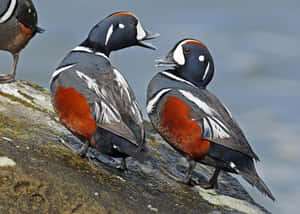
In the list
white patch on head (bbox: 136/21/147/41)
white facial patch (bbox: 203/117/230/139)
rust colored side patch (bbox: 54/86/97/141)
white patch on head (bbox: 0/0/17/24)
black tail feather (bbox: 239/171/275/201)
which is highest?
white patch on head (bbox: 136/21/147/41)

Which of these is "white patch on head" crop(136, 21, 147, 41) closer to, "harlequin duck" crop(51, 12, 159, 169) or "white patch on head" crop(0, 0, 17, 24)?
"harlequin duck" crop(51, 12, 159, 169)

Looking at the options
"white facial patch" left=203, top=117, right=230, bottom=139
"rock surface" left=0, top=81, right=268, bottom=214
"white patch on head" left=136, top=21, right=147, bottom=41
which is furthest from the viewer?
"white patch on head" left=136, top=21, right=147, bottom=41

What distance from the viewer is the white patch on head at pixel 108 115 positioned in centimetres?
447

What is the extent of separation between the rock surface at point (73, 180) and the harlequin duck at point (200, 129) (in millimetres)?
372

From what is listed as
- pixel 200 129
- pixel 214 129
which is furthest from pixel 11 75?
pixel 214 129

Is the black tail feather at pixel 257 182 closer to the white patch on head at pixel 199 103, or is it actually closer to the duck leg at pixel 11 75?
the white patch on head at pixel 199 103

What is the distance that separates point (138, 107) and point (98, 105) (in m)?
0.58

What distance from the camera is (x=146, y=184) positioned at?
484 centimetres

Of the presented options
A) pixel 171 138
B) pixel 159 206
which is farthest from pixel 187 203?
pixel 171 138

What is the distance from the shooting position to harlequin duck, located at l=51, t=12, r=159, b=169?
4.51 m

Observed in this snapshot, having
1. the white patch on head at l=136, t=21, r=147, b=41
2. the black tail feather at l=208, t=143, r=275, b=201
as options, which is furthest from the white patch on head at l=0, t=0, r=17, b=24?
the black tail feather at l=208, t=143, r=275, b=201

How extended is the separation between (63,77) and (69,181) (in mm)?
1306

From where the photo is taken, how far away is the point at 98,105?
4516 millimetres

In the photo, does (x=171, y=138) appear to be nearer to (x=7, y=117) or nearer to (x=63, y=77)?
(x=63, y=77)
